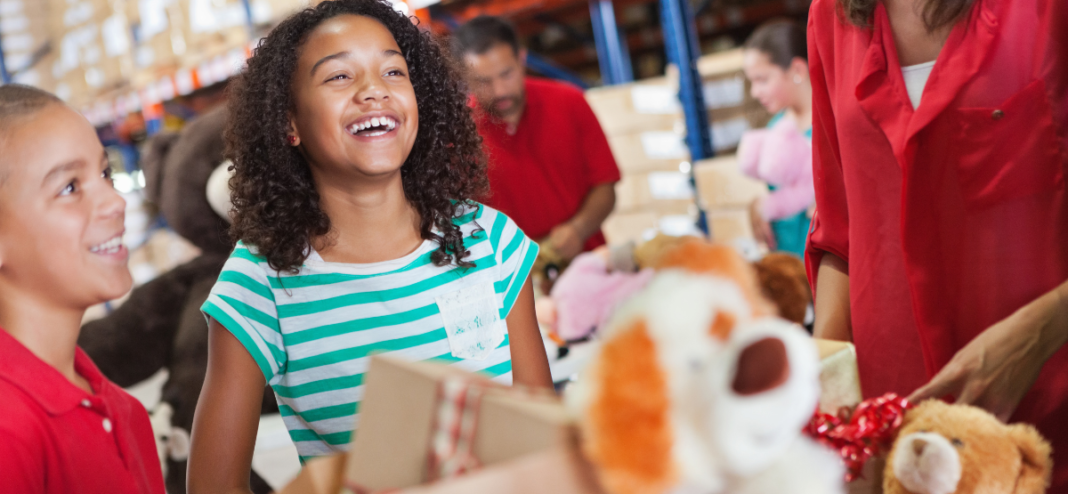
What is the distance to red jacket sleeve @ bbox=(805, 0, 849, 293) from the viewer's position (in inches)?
36.2

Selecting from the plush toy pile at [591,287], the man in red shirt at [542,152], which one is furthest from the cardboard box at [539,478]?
the man in red shirt at [542,152]

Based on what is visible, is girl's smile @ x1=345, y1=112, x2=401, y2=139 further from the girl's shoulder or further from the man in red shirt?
the man in red shirt

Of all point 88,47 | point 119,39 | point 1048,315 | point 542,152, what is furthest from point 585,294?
point 88,47

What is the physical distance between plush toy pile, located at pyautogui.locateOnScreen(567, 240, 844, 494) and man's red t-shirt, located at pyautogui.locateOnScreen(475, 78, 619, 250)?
187 cm

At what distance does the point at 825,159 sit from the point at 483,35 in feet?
4.71

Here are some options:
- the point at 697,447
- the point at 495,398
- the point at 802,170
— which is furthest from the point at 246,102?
the point at 802,170

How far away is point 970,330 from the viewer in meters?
0.83

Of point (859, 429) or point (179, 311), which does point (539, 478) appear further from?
point (179, 311)

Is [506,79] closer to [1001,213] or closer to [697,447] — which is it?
[1001,213]

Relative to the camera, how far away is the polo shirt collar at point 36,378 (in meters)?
0.72

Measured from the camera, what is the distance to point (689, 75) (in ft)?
9.61

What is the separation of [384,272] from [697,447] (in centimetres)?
63

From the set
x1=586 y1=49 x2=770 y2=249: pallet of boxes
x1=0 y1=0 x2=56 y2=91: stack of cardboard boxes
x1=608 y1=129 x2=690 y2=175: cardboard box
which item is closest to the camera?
x1=586 y1=49 x2=770 y2=249: pallet of boxes

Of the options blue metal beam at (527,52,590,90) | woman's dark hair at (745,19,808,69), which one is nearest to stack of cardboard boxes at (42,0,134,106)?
blue metal beam at (527,52,590,90)
